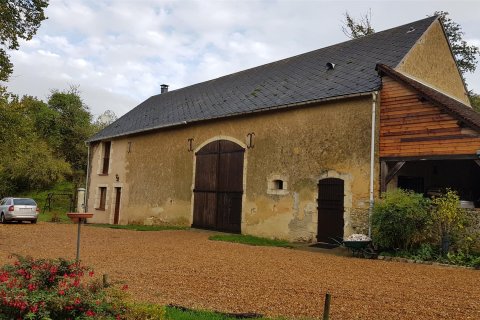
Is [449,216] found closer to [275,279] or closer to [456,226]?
[456,226]

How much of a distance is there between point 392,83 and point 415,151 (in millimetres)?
1964

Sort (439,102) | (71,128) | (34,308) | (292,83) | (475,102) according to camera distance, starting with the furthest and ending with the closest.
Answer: (71,128)
(475,102)
(292,83)
(439,102)
(34,308)

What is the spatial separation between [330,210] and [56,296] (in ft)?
30.6

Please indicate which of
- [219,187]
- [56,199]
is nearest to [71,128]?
[56,199]

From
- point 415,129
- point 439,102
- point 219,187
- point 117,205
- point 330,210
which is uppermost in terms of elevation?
point 439,102

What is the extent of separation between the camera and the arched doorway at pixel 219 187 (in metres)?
14.3

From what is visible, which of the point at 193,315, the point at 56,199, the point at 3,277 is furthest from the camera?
the point at 56,199

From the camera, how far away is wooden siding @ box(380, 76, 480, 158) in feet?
31.5

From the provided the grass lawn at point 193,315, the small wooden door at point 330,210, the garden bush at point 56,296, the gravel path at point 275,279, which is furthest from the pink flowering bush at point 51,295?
the small wooden door at point 330,210

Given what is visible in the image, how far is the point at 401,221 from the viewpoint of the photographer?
30.6ft

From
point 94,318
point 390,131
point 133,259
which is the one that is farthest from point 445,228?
point 94,318

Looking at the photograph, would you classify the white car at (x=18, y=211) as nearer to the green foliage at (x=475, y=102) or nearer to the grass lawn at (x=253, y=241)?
the grass lawn at (x=253, y=241)

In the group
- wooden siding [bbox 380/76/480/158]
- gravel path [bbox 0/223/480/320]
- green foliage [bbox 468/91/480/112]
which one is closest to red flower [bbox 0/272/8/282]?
gravel path [bbox 0/223/480/320]

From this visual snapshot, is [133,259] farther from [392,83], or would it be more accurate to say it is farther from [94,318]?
[392,83]
